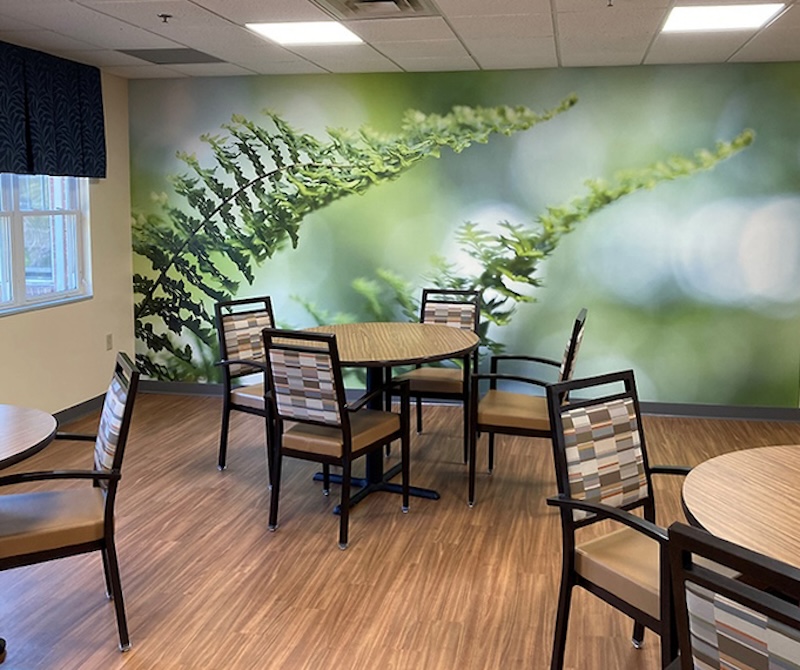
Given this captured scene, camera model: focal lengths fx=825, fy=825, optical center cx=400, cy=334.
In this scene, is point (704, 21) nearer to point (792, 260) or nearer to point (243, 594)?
point (792, 260)

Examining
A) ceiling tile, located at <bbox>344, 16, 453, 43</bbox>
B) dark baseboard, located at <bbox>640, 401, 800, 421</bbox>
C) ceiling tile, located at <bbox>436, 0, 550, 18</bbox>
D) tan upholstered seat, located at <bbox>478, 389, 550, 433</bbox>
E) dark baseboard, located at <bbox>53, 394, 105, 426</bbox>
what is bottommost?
dark baseboard, located at <bbox>53, 394, 105, 426</bbox>

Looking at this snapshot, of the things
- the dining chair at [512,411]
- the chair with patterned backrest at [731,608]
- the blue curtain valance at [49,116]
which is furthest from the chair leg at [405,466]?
the blue curtain valance at [49,116]

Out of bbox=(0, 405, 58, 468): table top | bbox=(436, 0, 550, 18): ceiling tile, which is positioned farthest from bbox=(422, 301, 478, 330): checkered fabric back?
bbox=(0, 405, 58, 468): table top

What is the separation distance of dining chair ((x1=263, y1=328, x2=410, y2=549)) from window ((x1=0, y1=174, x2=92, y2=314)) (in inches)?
91.0

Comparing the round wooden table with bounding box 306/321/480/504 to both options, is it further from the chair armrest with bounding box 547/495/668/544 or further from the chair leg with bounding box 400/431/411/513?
the chair armrest with bounding box 547/495/668/544

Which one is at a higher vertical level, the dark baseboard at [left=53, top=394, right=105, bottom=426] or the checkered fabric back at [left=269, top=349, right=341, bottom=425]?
the checkered fabric back at [left=269, top=349, right=341, bottom=425]

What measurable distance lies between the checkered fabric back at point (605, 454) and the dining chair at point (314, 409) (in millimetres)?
1328

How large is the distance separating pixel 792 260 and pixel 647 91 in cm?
151

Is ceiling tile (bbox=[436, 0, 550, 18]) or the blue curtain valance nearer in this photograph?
ceiling tile (bbox=[436, 0, 550, 18])

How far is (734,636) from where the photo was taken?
1377 mm

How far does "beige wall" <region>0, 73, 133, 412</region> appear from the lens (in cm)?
514

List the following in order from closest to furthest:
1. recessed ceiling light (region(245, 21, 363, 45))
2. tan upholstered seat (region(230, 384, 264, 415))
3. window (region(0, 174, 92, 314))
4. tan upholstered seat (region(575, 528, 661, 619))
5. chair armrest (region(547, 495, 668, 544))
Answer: chair armrest (region(547, 495, 668, 544)), tan upholstered seat (region(575, 528, 661, 619)), recessed ceiling light (region(245, 21, 363, 45)), tan upholstered seat (region(230, 384, 264, 415)), window (region(0, 174, 92, 314))

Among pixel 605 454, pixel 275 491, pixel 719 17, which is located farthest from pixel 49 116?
pixel 605 454

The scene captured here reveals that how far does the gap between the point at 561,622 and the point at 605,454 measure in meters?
0.53
